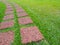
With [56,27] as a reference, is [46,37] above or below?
above

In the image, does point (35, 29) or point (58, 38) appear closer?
point (58, 38)

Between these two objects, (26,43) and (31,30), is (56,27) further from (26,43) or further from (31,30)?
(26,43)

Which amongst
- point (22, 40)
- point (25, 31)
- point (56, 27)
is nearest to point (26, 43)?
point (22, 40)

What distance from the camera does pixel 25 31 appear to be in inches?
163

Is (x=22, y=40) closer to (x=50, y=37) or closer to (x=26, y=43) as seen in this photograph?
(x=26, y=43)

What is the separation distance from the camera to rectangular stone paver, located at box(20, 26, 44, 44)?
3.47m

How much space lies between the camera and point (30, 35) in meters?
3.77

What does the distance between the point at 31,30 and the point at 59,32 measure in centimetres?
74

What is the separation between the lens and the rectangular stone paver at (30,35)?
347 centimetres

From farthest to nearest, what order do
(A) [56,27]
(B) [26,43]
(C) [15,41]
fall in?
(A) [56,27] < (C) [15,41] < (B) [26,43]

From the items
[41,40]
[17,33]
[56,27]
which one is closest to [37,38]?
[41,40]

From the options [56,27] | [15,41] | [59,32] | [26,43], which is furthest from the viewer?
[56,27]

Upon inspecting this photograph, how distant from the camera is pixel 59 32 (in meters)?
4.00

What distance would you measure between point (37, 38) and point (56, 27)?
1.17 meters
